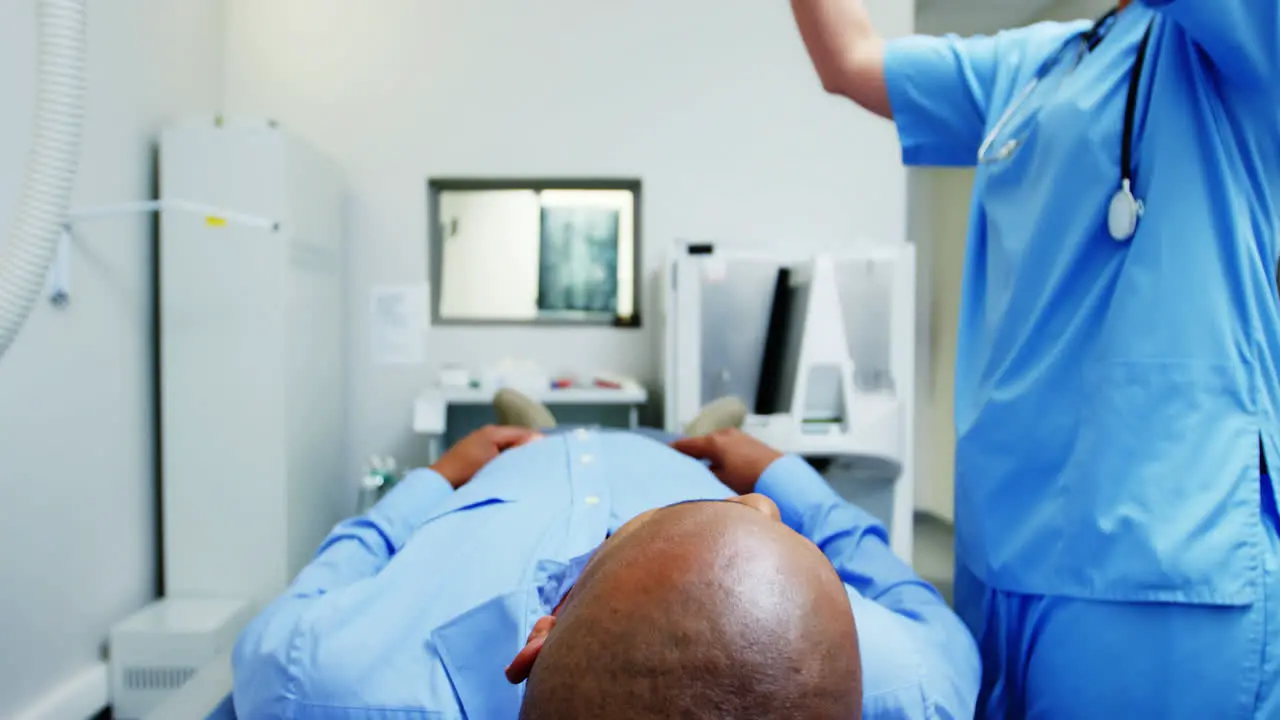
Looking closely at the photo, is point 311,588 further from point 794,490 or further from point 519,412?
point 519,412

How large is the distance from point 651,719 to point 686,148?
84.0 inches

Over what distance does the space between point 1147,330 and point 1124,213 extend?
0.10 metres

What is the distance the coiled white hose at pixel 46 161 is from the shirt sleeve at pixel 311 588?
0.42 metres

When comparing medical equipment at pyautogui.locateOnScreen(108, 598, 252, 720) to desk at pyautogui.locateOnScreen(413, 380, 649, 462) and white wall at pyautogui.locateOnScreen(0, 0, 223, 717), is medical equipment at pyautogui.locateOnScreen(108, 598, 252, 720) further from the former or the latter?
desk at pyautogui.locateOnScreen(413, 380, 649, 462)

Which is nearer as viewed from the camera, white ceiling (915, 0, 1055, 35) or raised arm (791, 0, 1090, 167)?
raised arm (791, 0, 1090, 167)

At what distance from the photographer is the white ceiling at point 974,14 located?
2740 millimetres

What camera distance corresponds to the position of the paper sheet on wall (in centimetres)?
228

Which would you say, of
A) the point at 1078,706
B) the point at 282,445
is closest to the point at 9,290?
the point at 282,445

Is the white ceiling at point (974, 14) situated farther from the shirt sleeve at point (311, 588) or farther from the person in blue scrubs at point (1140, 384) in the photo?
the shirt sleeve at point (311, 588)

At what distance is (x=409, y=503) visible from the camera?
1.08 m

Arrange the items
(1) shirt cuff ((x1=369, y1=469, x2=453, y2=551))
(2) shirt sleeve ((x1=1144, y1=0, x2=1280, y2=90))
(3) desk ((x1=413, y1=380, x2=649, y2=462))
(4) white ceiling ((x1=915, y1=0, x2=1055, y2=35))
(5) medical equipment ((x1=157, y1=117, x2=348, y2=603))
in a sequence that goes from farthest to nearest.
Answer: (4) white ceiling ((x1=915, y1=0, x2=1055, y2=35)) < (3) desk ((x1=413, y1=380, x2=649, y2=462)) < (5) medical equipment ((x1=157, y1=117, x2=348, y2=603)) < (1) shirt cuff ((x1=369, y1=469, x2=453, y2=551)) < (2) shirt sleeve ((x1=1144, y1=0, x2=1280, y2=90))

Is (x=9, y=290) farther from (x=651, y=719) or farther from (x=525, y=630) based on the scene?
(x=651, y=719)

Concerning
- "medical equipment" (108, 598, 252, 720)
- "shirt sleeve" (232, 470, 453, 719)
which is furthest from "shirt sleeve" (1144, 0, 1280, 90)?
"medical equipment" (108, 598, 252, 720)

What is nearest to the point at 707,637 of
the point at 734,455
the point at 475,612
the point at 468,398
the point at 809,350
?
the point at 475,612
